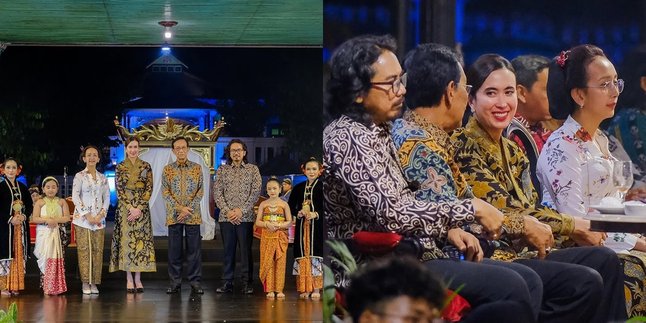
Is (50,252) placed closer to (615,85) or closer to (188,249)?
(188,249)

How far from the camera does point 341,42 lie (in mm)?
4133

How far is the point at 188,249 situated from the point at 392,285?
707cm

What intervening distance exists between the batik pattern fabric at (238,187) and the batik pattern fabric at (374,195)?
564 centimetres

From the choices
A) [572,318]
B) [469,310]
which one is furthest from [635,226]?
[469,310]

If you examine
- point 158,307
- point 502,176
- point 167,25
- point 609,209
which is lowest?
point 158,307

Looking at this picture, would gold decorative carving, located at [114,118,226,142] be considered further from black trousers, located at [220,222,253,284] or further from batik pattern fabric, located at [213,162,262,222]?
batik pattern fabric, located at [213,162,262,222]

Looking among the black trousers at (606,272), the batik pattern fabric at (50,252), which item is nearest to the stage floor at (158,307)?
the batik pattern fabric at (50,252)

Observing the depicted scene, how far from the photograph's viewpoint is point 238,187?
9.77 meters

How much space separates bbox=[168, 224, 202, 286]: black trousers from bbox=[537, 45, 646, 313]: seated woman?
578 centimetres

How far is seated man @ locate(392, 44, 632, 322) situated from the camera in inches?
163

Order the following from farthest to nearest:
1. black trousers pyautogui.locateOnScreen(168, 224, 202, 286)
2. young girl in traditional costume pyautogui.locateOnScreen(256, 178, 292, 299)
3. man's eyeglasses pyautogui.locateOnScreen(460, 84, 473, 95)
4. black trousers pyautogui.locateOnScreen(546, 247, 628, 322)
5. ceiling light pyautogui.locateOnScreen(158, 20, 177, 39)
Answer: ceiling light pyautogui.locateOnScreen(158, 20, 177, 39) < black trousers pyautogui.locateOnScreen(168, 224, 202, 286) < young girl in traditional costume pyautogui.locateOnScreen(256, 178, 292, 299) < black trousers pyautogui.locateOnScreen(546, 247, 628, 322) < man's eyeglasses pyautogui.locateOnScreen(460, 84, 473, 95)

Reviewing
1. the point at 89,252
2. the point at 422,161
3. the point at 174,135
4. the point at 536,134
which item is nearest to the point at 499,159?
the point at 536,134

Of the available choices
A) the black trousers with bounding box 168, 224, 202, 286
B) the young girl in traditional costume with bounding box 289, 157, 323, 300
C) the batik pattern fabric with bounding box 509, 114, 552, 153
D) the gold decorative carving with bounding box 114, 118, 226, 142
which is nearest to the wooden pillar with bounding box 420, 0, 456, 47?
the batik pattern fabric with bounding box 509, 114, 552, 153

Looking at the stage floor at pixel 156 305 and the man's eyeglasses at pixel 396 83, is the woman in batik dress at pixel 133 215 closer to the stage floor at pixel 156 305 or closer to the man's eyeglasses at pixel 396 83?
the stage floor at pixel 156 305
